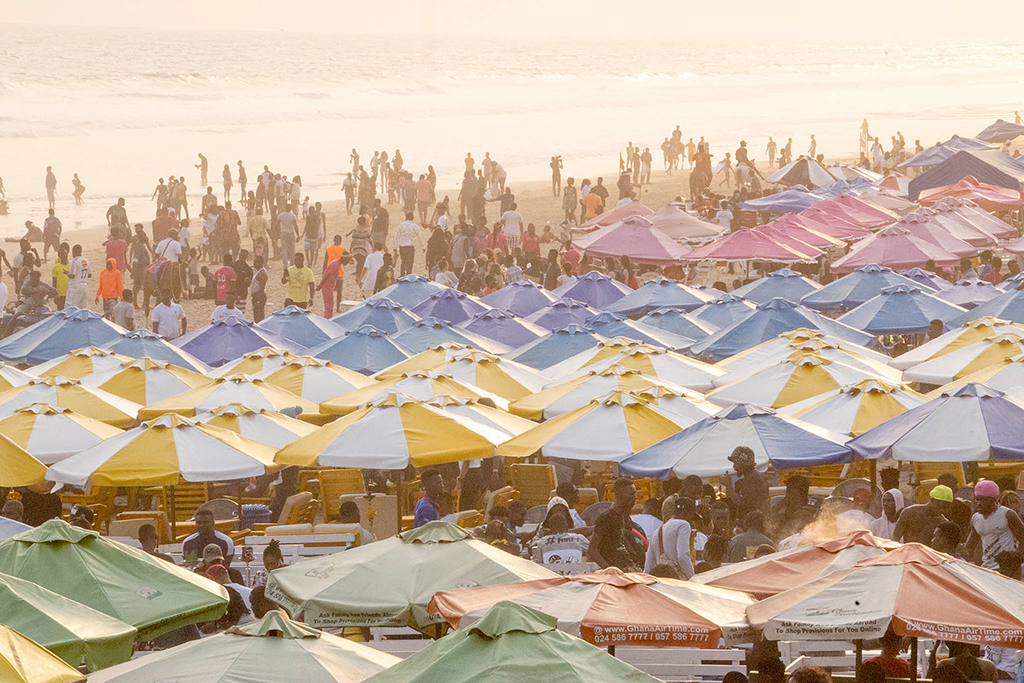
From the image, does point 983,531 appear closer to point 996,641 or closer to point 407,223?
point 996,641

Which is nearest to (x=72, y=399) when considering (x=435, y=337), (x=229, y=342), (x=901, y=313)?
(x=229, y=342)

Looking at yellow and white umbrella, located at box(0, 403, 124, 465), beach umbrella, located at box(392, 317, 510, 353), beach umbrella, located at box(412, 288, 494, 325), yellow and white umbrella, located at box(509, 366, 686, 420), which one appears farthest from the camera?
beach umbrella, located at box(412, 288, 494, 325)

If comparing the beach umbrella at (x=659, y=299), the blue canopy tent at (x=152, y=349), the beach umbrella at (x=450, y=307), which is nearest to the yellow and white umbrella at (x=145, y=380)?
the blue canopy tent at (x=152, y=349)

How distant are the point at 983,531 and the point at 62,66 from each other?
348 feet

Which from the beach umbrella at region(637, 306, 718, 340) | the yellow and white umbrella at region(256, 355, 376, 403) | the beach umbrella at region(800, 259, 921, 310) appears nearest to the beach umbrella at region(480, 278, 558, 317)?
the beach umbrella at region(637, 306, 718, 340)

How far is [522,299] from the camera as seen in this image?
20172 mm

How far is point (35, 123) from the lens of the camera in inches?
2847

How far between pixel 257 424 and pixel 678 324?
6743mm

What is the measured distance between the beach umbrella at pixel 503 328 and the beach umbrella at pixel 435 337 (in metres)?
0.17

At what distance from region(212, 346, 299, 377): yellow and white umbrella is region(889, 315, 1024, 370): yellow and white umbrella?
263 inches

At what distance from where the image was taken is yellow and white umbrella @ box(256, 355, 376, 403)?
49.8 ft

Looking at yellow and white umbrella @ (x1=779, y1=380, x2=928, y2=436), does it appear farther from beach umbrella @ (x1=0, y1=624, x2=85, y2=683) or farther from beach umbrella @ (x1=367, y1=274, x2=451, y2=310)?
beach umbrella @ (x1=367, y1=274, x2=451, y2=310)

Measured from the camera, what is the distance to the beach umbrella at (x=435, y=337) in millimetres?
17594

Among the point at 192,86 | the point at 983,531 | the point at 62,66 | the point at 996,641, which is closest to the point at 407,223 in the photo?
the point at 983,531
